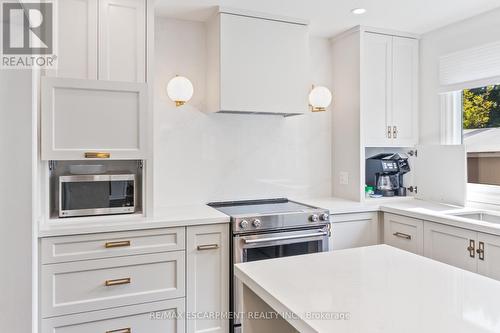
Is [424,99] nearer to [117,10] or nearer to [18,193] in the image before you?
[117,10]

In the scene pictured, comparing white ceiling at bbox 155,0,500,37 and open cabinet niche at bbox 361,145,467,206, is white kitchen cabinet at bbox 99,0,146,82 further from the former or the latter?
open cabinet niche at bbox 361,145,467,206

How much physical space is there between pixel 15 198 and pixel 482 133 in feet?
10.8

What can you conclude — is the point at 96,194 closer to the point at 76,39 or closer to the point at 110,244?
the point at 110,244

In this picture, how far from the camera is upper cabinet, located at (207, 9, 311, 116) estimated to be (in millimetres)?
2662

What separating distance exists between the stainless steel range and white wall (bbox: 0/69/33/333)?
119 centimetres

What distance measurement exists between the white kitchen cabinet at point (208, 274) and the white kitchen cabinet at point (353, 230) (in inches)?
36.5

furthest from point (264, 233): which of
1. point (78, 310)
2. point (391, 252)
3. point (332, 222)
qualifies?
point (78, 310)

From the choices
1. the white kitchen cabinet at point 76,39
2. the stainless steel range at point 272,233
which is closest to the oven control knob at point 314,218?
the stainless steel range at point 272,233

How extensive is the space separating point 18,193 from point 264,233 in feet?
4.88

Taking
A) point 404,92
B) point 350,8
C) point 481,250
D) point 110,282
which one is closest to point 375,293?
point 481,250

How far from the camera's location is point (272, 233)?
251cm

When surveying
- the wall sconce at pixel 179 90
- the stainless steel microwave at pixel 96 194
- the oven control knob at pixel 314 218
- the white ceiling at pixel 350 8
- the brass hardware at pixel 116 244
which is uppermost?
the white ceiling at pixel 350 8

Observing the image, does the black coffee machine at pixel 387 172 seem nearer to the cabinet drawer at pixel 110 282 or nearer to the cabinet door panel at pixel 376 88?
the cabinet door panel at pixel 376 88

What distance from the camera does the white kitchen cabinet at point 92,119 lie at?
2.08m
